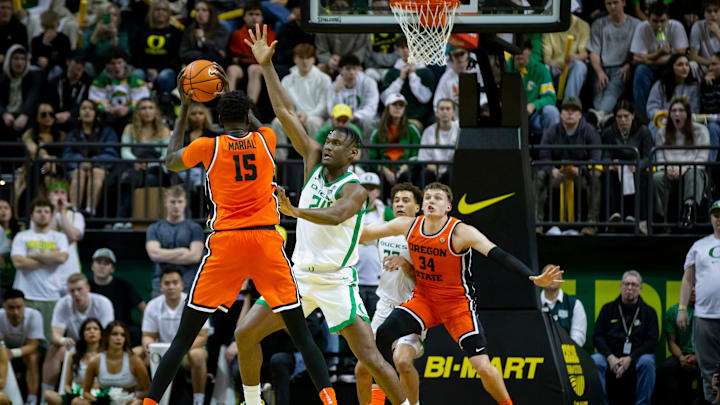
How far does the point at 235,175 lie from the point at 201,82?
2.44 feet

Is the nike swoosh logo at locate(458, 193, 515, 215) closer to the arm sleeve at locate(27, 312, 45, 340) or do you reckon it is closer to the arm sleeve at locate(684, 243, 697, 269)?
the arm sleeve at locate(684, 243, 697, 269)

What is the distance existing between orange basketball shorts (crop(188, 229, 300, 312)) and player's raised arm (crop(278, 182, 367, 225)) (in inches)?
12.4

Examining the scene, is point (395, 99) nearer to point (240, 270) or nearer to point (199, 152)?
point (199, 152)

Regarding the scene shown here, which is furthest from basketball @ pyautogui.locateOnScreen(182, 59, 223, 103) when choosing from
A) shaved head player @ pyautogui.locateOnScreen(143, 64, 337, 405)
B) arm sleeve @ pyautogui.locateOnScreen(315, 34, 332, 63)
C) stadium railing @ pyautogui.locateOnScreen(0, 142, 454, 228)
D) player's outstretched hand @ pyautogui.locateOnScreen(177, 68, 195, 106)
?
arm sleeve @ pyautogui.locateOnScreen(315, 34, 332, 63)

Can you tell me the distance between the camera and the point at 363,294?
12805 mm

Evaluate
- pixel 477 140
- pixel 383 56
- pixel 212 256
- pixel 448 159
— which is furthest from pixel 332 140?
pixel 383 56

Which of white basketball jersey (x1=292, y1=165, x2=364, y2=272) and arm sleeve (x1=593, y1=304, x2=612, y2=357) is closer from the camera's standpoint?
white basketball jersey (x1=292, y1=165, x2=364, y2=272)

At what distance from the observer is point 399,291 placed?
10.2 metres

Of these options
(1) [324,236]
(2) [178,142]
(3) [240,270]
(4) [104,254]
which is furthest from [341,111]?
(3) [240,270]

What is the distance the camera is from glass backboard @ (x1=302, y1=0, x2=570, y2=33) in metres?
9.77

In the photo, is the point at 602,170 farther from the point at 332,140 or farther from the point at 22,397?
the point at 22,397

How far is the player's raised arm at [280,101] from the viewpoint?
27.6 ft

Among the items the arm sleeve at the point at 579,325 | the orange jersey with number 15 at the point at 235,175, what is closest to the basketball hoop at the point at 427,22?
the orange jersey with number 15 at the point at 235,175

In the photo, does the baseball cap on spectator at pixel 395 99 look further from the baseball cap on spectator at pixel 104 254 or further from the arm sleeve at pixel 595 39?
the baseball cap on spectator at pixel 104 254
